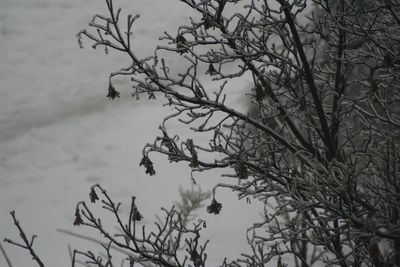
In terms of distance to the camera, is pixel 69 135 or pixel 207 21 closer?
pixel 207 21

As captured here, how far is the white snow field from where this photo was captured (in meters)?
10.0

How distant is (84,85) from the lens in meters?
14.3

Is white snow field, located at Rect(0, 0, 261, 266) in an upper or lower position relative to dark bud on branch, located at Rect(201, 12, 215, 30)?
upper

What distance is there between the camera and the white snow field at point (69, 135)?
1001 centimetres

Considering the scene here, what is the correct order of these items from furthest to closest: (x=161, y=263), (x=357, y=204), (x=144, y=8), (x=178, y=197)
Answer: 1. (x=144, y=8)
2. (x=178, y=197)
3. (x=161, y=263)
4. (x=357, y=204)

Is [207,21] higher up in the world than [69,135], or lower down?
lower down

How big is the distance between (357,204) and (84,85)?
43.0 feet

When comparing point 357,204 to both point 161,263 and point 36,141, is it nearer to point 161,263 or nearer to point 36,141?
point 161,263

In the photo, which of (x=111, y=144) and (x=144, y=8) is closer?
(x=111, y=144)

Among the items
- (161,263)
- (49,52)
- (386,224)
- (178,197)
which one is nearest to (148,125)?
(178,197)

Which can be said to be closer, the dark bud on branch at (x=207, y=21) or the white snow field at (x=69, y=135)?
the dark bud on branch at (x=207, y=21)

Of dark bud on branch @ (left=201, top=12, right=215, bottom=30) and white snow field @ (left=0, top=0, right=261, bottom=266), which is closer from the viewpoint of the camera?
dark bud on branch @ (left=201, top=12, right=215, bottom=30)

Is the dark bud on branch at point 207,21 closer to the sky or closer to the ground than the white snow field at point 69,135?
closer to the ground

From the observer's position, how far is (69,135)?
12.6 meters
